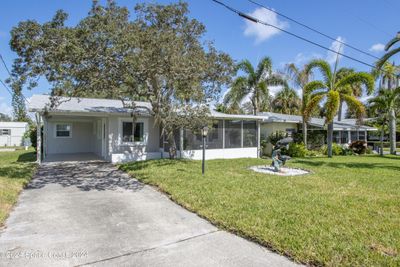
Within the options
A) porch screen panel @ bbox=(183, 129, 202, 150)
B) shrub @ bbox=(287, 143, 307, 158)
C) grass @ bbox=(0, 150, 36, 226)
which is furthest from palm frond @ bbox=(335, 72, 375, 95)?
grass @ bbox=(0, 150, 36, 226)

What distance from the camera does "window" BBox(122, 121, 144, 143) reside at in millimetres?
14141

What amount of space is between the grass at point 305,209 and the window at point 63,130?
9353 mm

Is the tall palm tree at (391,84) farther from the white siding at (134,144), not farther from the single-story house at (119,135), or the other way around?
the white siding at (134,144)

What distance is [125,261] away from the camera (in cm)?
366

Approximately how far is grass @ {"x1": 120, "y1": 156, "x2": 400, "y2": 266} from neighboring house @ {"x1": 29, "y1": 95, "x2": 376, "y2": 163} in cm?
438

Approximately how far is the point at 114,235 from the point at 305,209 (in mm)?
3815

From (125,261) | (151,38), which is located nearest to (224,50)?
(151,38)

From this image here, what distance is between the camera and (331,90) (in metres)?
16.4

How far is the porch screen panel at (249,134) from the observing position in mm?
17109

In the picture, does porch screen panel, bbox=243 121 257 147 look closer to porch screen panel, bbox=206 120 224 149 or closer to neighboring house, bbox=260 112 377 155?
neighboring house, bbox=260 112 377 155

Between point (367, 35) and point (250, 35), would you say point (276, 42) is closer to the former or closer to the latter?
point (250, 35)

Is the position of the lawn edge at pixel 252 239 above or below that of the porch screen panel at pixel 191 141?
below

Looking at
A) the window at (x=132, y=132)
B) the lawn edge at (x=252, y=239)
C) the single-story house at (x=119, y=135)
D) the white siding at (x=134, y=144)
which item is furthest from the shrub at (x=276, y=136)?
the lawn edge at (x=252, y=239)

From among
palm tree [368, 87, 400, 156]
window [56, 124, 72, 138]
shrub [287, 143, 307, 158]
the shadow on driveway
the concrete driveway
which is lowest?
the concrete driveway
